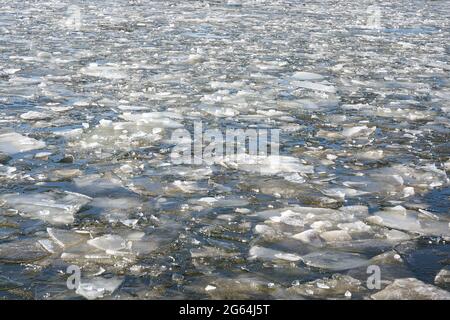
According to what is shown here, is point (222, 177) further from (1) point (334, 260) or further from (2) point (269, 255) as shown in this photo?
(1) point (334, 260)

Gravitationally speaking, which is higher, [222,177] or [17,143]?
[17,143]

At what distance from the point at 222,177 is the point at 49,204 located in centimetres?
121

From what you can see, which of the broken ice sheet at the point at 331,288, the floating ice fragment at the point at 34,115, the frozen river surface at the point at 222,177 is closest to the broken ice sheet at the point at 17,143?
the frozen river surface at the point at 222,177

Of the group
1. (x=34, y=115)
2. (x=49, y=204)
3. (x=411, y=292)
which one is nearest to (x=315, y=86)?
(x=34, y=115)

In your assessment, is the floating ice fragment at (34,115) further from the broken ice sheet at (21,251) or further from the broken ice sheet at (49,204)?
the broken ice sheet at (21,251)

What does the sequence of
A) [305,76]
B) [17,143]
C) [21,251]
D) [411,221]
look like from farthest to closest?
[305,76] → [17,143] → [411,221] → [21,251]

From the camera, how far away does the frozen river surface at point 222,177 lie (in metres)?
2.75

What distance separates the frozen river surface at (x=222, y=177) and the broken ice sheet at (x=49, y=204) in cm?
1

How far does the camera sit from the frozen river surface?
9.02ft

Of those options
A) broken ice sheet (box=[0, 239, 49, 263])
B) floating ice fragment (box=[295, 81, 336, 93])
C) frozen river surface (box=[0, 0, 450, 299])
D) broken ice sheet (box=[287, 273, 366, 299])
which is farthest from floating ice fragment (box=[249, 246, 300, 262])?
floating ice fragment (box=[295, 81, 336, 93])

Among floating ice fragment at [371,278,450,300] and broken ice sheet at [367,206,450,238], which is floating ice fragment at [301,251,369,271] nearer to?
floating ice fragment at [371,278,450,300]

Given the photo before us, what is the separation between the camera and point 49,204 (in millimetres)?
3457

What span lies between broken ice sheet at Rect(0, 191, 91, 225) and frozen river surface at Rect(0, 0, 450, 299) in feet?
0.04

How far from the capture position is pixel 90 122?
16.9ft
